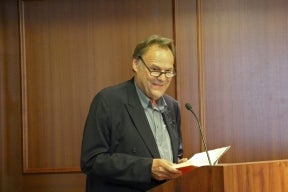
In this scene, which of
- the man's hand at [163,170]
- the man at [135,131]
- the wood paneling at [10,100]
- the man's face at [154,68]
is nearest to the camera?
the man's hand at [163,170]

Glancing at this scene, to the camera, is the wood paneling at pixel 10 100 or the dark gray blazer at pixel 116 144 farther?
the wood paneling at pixel 10 100

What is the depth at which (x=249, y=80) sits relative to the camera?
11.4 ft

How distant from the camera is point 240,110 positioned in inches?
137

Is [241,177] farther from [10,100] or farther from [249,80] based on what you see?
[10,100]

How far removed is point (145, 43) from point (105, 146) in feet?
1.77

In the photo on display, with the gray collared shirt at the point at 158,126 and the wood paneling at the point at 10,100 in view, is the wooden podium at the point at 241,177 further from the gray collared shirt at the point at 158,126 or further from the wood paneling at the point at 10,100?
the wood paneling at the point at 10,100

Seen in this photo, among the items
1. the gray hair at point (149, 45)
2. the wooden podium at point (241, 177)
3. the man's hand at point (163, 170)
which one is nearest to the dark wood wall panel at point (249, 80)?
the gray hair at point (149, 45)

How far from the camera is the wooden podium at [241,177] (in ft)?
5.56

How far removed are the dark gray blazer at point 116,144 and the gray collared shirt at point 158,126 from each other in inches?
2.1

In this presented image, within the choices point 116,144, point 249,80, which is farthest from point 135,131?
point 249,80

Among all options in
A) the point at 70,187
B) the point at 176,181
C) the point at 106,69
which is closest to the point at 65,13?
the point at 106,69

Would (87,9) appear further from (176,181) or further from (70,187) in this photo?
(176,181)

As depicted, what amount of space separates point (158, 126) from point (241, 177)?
2.73ft

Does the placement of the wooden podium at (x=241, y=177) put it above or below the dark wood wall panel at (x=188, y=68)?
below
